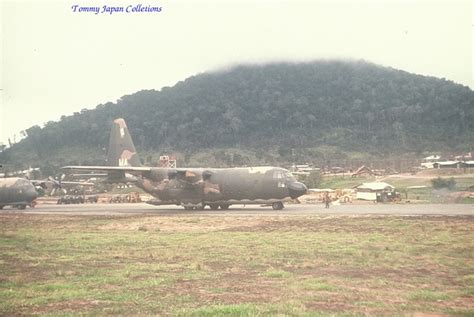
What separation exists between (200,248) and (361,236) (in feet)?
20.8

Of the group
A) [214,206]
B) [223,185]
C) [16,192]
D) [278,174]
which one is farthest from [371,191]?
[16,192]

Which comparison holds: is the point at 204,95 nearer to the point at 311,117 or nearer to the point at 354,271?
the point at 311,117

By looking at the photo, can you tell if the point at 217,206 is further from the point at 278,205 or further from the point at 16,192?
the point at 16,192

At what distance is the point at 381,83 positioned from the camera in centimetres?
17175

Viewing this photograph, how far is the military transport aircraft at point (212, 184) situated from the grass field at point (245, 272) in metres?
13.1

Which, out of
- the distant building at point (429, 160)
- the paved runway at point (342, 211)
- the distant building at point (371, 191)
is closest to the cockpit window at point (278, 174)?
the paved runway at point (342, 211)

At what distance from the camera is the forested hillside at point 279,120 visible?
126 metres

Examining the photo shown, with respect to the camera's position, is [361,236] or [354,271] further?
[361,236]

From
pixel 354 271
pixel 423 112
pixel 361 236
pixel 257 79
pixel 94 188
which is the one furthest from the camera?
pixel 257 79

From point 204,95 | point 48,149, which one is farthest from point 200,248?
point 204,95

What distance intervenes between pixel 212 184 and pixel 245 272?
24.8 metres

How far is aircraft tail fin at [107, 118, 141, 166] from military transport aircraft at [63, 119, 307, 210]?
7.00 ft

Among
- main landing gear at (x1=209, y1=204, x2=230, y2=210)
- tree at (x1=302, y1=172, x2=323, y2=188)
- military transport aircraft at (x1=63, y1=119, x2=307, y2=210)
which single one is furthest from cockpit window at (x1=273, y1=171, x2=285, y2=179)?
tree at (x1=302, y1=172, x2=323, y2=188)

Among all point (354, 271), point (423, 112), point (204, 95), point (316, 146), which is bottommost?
point (354, 271)
